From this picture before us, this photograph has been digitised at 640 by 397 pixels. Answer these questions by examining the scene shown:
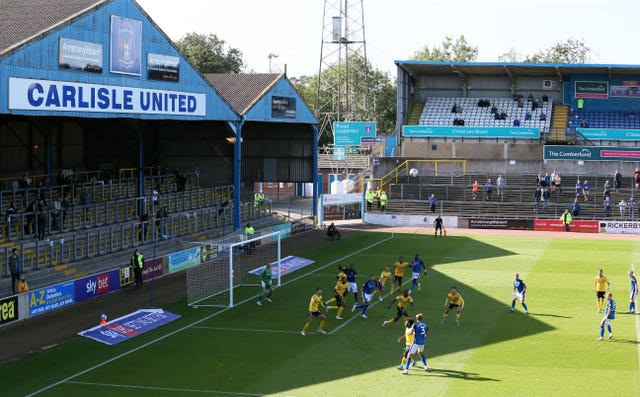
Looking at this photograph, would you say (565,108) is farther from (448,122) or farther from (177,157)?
(177,157)

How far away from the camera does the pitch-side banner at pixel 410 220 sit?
6334 cm

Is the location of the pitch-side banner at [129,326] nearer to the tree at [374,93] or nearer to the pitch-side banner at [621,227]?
the pitch-side banner at [621,227]

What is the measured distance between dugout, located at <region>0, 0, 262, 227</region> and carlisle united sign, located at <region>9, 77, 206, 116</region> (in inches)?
1.6

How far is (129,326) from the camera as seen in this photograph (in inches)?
1222

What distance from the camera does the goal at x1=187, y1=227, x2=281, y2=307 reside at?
35.8 m

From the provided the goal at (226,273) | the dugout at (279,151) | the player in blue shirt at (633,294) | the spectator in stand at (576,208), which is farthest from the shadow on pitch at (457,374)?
the spectator in stand at (576,208)

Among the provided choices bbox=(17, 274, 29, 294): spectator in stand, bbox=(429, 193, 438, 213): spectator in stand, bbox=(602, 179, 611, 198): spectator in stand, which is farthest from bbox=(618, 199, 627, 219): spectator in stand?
bbox=(17, 274, 29, 294): spectator in stand

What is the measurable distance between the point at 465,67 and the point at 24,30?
53036 millimetres

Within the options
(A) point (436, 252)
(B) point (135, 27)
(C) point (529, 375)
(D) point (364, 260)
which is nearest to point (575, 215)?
(A) point (436, 252)

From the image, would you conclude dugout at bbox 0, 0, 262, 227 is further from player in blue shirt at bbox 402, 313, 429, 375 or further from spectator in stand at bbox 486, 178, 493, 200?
spectator in stand at bbox 486, 178, 493, 200

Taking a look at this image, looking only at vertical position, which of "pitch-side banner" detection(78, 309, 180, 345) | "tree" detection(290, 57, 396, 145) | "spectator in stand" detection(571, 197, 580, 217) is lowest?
"pitch-side banner" detection(78, 309, 180, 345)

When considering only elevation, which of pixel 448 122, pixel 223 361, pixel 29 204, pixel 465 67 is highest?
pixel 465 67

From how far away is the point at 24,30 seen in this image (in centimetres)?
3497

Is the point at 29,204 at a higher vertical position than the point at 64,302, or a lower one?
higher
